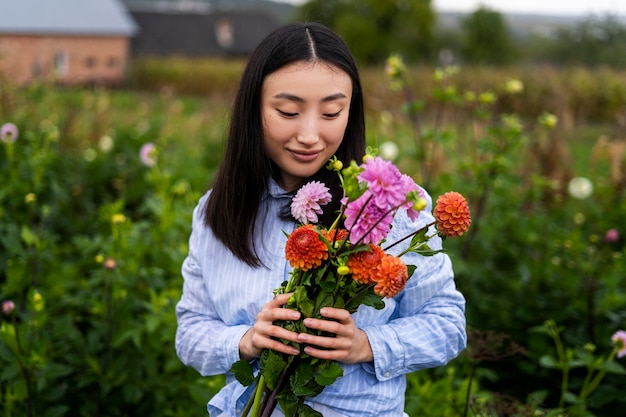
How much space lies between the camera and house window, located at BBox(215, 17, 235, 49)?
4159 centimetres

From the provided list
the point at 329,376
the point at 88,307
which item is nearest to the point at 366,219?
the point at 329,376

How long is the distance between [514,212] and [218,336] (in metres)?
2.29

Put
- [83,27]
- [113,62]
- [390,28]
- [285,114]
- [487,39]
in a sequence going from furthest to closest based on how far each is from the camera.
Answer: [487,39], [390,28], [83,27], [113,62], [285,114]

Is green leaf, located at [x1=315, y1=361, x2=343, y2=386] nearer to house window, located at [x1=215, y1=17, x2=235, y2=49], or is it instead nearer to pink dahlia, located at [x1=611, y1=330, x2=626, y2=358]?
pink dahlia, located at [x1=611, y1=330, x2=626, y2=358]

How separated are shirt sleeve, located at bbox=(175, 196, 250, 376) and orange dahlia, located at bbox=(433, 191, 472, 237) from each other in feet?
1.60

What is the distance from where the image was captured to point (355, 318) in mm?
1312

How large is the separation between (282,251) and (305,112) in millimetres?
284

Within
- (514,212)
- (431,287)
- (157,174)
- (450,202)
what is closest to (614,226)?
(514,212)

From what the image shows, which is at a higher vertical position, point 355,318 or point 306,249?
point 306,249

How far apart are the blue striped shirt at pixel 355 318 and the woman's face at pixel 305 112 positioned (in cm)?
12

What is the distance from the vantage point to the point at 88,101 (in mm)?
5695

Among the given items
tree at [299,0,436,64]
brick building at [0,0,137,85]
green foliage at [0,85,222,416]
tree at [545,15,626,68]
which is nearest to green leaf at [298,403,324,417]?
green foliage at [0,85,222,416]

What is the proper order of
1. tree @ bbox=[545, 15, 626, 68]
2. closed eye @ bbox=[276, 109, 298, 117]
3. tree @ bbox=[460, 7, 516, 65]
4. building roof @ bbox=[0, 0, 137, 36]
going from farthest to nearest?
tree @ bbox=[460, 7, 516, 65], building roof @ bbox=[0, 0, 137, 36], tree @ bbox=[545, 15, 626, 68], closed eye @ bbox=[276, 109, 298, 117]

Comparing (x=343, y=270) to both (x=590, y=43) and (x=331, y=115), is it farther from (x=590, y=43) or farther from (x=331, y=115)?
(x=590, y=43)
